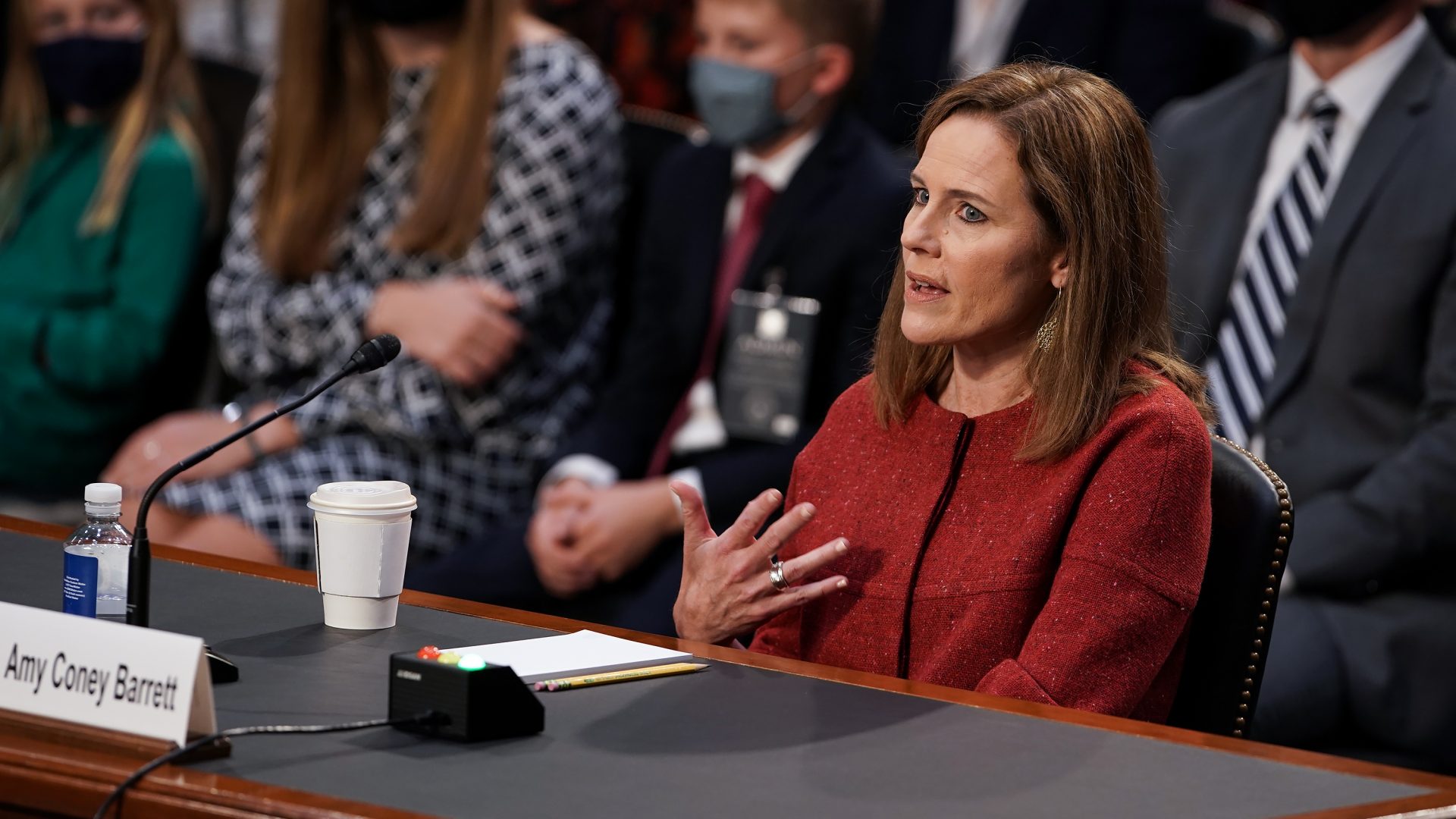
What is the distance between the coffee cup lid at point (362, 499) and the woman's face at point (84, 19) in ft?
7.70

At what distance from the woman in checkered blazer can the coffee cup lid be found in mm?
1513

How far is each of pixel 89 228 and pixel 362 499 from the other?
7.39ft

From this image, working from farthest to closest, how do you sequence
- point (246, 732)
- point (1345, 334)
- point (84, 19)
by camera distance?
point (84, 19)
point (1345, 334)
point (246, 732)

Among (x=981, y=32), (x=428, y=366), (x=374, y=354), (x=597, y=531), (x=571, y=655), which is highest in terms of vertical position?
(x=981, y=32)

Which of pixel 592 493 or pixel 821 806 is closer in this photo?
pixel 821 806

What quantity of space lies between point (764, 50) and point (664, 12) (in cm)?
122

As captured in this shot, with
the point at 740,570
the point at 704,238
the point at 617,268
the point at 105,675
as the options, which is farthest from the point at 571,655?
the point at 617,268

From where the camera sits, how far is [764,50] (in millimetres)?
3256

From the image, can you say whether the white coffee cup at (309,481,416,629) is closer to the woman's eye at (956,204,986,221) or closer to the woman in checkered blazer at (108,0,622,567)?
the woman's eye at (956,204,986,221)

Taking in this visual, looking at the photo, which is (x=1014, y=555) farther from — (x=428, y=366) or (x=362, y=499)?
(x=428, y=366)

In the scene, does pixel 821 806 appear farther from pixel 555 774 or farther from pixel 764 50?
pixel 764 50

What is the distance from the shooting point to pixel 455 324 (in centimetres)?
326

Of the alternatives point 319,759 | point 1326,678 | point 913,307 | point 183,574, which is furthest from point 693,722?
point 1326,678

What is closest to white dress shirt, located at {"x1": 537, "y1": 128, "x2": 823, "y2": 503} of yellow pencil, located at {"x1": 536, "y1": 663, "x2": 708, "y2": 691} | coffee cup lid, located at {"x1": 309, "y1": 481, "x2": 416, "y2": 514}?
coffee cup lid, located at {"x1": 309, "y1": 481, "x2": 416, "y2": 514}
